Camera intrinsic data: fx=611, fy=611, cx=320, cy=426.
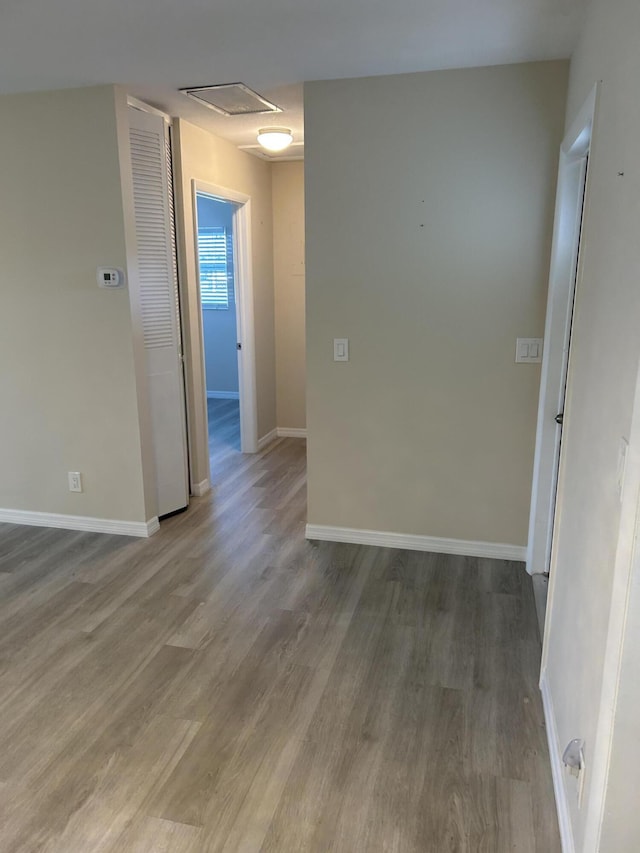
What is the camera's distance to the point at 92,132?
3295 millimetres

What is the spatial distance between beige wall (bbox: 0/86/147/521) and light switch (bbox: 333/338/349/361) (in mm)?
1183

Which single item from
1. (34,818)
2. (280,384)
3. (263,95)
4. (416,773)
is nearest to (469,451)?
(416,773)

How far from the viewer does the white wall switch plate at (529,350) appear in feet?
10.3

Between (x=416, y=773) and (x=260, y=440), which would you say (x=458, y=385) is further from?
(x=260, y=440)

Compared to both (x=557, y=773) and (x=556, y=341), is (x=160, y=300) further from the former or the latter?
(x=557, y=773)

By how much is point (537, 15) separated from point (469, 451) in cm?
200

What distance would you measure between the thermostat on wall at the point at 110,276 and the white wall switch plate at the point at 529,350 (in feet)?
7.20

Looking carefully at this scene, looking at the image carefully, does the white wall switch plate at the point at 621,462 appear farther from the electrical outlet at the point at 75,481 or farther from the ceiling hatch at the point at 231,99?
the electrical outlet at the point at 75,481

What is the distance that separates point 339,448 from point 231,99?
80.9 inches

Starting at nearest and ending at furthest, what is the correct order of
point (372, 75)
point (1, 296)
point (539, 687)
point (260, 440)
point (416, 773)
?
point (416, 773) → point (539, 687) → point (372, 75) → point (1, 296) → point (260, 440)

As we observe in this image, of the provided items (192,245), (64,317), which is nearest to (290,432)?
(192,245)

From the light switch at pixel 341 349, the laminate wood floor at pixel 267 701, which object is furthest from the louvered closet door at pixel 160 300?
the light switch at pixel 341 349

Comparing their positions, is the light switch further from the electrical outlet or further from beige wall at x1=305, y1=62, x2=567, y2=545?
the electrical outlet

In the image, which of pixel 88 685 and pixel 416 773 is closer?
pixel 416 773
